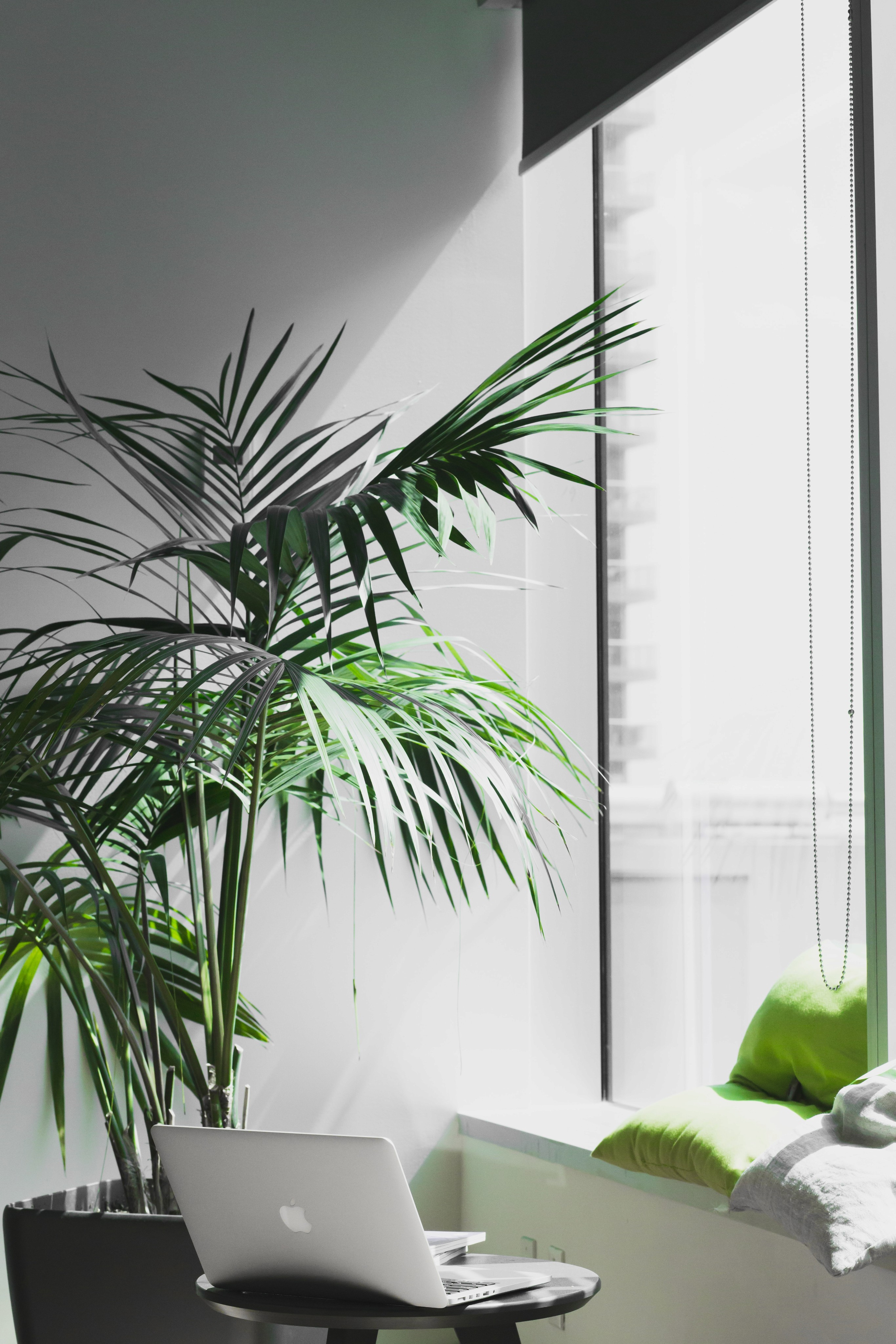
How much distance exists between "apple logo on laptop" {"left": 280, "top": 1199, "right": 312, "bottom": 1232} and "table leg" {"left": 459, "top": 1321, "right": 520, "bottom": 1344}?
21cm

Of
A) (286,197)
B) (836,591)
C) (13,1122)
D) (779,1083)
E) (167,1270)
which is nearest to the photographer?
(167,1270)

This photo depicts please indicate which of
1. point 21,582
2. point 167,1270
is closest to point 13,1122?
point 167,1270

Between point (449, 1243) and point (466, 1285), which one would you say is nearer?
point (466, 1285)

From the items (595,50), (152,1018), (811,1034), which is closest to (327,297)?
(595,50)

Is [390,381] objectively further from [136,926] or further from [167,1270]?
[167,1270]

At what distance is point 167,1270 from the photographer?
189cm

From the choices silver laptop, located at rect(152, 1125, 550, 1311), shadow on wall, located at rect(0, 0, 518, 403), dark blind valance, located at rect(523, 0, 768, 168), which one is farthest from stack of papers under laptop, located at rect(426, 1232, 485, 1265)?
dark blind valance, located at rect(523, 0, 768, 168)

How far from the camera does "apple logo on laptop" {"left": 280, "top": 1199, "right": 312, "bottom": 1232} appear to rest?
5.01ft

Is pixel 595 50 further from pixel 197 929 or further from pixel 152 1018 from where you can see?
pixel 152 1018

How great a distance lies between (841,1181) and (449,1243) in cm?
48

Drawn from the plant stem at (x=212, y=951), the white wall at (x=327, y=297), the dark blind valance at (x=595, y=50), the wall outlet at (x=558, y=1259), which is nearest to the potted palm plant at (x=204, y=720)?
the plant stem at (x=212, y=951)

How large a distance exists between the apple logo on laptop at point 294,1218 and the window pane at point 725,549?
3.35 feet

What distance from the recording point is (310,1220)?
4.99 ft

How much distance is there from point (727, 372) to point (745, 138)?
0.44m
